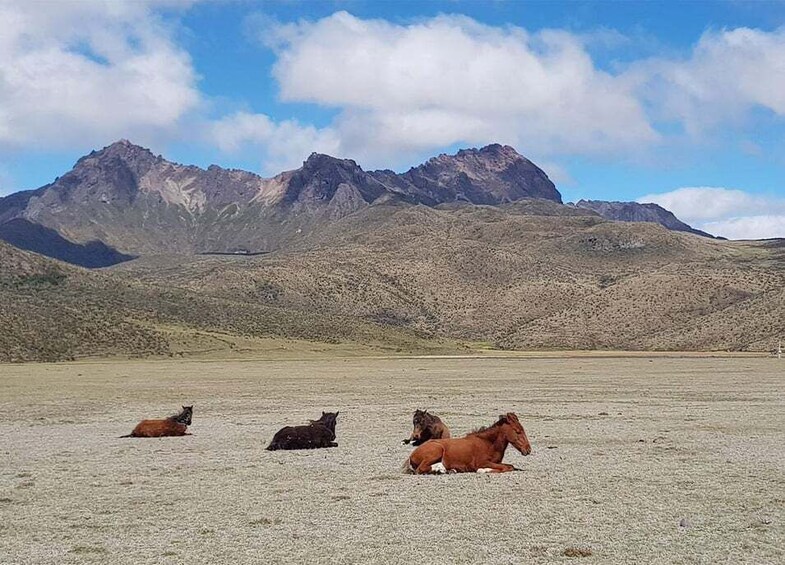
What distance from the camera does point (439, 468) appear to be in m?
15.4

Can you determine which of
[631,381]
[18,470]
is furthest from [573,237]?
[18,470]

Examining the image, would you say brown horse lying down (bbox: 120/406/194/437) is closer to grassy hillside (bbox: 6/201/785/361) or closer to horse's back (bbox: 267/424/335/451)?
horse's back (bbox: 267/424/335/451)

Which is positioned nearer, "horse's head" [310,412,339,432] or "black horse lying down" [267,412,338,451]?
"black horse lying down" [267,412,338,451]

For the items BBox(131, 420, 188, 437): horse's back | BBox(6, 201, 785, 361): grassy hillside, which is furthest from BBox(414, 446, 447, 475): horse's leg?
BBox(6, 201, 785, 361): grassy hillside

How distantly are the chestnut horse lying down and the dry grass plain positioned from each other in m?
0.39

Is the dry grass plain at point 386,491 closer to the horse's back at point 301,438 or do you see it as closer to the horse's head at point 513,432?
the horse's back at point 301,438

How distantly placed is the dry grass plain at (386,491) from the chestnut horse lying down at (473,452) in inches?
15.2

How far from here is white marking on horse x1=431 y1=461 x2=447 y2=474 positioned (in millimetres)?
15297

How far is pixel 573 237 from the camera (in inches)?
7672

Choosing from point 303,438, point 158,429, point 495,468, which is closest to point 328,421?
point 303,438

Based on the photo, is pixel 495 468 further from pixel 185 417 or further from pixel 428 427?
pixel 185 417

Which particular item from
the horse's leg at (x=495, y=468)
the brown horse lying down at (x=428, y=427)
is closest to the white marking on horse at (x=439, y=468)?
the horse's leg at (x=495, y=468)

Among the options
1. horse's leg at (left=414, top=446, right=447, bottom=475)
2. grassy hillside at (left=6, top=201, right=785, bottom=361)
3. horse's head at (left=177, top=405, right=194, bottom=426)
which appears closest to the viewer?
horse's leg at (left=414, top=446, right=447, bottom=475)

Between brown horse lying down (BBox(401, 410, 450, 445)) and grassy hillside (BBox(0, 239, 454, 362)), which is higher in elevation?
grassy hillside (BBox(0, 239, 454, 362))
